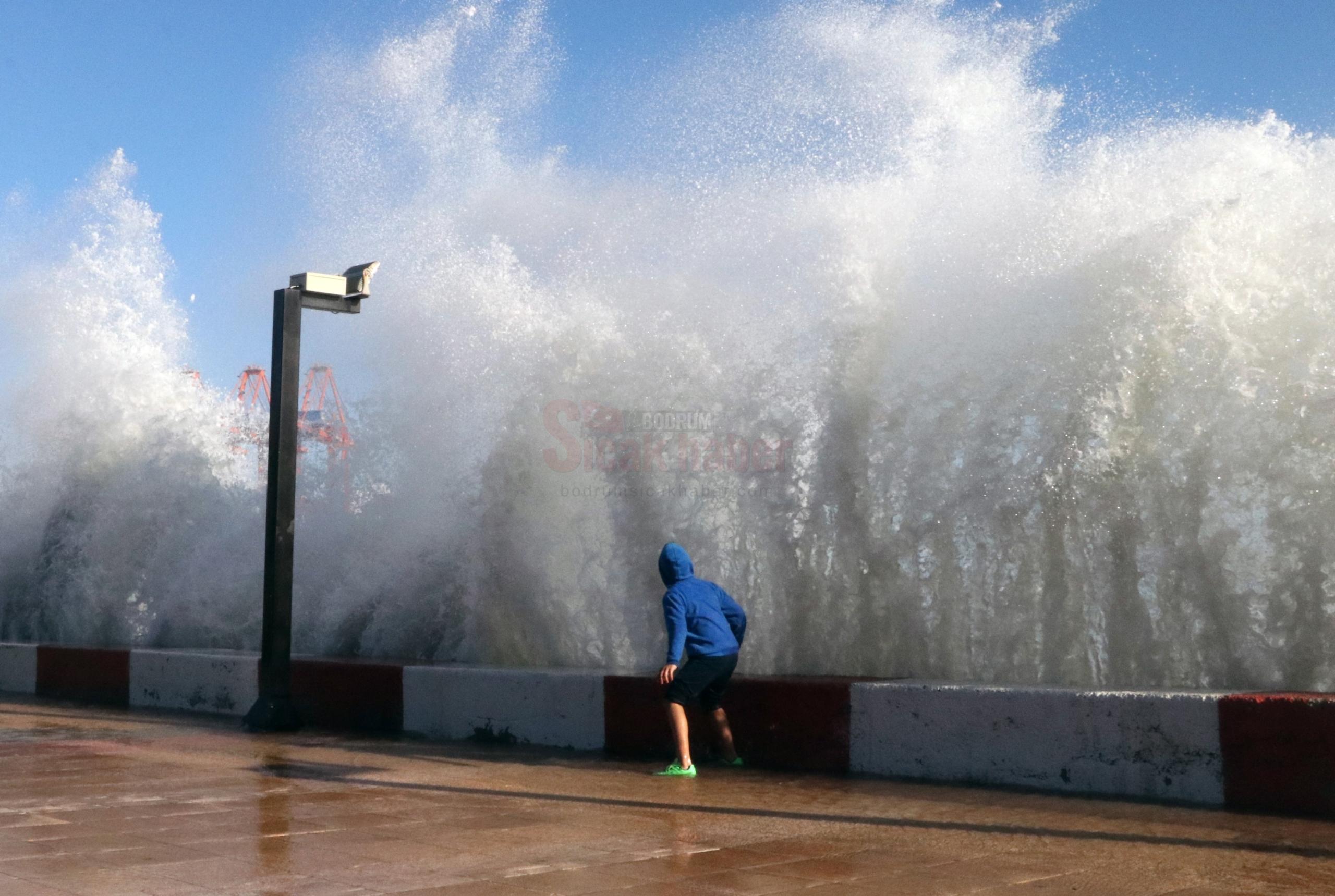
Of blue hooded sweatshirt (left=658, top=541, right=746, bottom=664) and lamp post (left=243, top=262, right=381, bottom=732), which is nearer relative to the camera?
blue hooded sweatshirt (left=658, top=541, right=746, bottom=664)

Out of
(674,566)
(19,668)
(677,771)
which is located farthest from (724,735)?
(19,668)

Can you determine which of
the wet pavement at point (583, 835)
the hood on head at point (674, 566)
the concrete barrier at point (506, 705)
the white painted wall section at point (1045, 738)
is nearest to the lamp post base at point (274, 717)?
the concrete barrier at point (506, 705)

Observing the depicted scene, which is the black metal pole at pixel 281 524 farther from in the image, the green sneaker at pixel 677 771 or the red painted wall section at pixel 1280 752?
the red painted wall section at pixel 1280 752

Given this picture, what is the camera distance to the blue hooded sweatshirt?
21.4ft

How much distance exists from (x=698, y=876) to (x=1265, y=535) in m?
3.37

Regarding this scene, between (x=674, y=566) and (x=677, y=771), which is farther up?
(x=674, y=566)

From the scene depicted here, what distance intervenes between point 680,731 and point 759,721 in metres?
0.52

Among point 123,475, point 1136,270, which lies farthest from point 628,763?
point 123,475

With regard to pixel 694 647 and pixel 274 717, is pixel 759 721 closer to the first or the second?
pixel 694 647

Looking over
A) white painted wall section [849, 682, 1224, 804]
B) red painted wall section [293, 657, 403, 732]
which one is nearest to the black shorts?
white painted wall section [849, 682, 1224, 804]

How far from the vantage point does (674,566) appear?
671 cm

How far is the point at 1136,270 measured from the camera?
23.2ft

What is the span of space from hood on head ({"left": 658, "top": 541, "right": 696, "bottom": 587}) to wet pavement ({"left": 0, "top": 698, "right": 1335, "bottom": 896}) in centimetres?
96

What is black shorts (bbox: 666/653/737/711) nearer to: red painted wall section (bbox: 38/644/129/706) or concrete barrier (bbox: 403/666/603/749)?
concrete barrier (bbox: 403/666/603/749)
